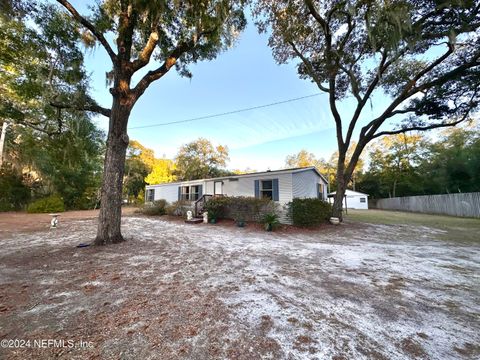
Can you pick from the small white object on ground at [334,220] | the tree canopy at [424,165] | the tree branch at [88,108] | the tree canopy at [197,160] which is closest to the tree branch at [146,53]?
the tree branch at [88,108]

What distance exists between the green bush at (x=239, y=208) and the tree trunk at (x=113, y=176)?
5.28m

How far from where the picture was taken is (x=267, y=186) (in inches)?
432

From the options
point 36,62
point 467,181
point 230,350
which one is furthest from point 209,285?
point 467,181

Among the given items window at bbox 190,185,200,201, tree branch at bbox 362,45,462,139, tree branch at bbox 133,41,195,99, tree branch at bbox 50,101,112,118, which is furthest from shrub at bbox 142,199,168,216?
tree branch at bbox 362,45,462,139

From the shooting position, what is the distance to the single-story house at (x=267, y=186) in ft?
33.8

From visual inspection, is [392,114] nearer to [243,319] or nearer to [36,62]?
[243,319]

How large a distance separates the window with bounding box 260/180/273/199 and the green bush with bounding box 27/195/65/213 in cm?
1568

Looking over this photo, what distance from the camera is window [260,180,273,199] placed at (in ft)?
35.5

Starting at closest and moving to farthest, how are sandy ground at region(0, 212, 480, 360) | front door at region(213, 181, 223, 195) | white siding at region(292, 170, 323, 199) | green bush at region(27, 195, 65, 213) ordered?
1. sandy ground at region(0, 212, 480, 360)
2. white siding at region(292, 170, 323, 199)
3. front door at region(213, 181, 223, 195)
4. green bush at region(27, 195, 65, 213)

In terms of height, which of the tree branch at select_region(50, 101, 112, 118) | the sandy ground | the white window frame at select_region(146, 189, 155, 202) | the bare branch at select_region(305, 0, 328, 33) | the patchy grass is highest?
the bare branch at select_region(305, 0, 328, 33)

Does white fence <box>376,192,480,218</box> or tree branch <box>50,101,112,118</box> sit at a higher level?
tree branch <box>50,101,112,118</box>

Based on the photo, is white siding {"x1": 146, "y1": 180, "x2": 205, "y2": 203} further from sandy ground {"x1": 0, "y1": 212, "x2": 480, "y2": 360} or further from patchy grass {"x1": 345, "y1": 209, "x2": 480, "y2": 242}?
patchy grass {"x1": 345, "y1": 209, "x2": 480, "y2": 242}

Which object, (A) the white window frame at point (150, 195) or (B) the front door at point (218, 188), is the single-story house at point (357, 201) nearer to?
(B) the front door at point (218, 188)

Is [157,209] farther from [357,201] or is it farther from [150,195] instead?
[357,201]
